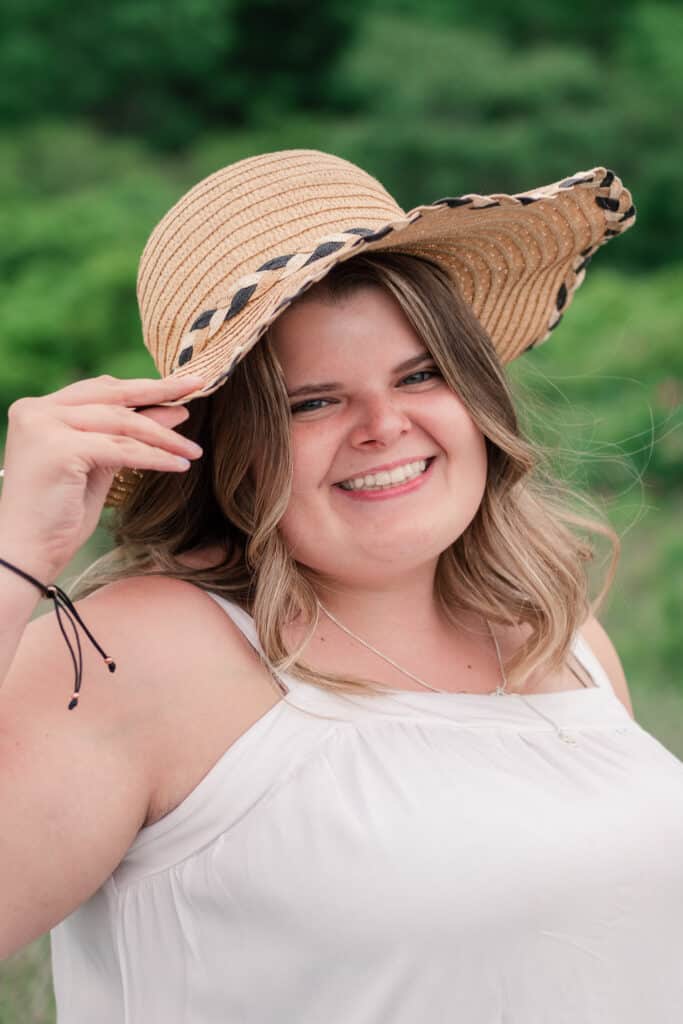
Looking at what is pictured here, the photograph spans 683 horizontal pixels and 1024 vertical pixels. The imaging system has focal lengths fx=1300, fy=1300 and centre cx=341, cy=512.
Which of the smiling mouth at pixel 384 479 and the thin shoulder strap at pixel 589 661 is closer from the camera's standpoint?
the smiling mouth at pixel 384 479

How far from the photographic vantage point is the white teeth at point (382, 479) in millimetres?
1683

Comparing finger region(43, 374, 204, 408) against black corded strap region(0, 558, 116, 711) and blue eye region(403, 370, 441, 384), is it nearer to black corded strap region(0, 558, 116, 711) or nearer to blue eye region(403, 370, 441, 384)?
black corded strap region(0, 558, 116, 711)

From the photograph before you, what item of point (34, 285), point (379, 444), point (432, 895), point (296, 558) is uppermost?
point (379, 444)

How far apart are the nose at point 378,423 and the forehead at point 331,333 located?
58 millimetres

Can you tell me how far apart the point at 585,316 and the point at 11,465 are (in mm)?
6280

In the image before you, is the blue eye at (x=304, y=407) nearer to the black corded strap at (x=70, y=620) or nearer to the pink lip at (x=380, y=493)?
the pink lip at (x=380, y=493)

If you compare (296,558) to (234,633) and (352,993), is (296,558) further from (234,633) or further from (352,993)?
(352,993)

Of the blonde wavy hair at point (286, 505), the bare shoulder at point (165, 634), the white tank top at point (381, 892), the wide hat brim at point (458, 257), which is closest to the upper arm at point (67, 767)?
the bare shoulder at point (165, 634)

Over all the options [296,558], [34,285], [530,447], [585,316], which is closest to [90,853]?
[296,558]

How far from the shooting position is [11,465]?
54.4 inches

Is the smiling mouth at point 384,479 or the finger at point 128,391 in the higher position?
the finger at point 128,391

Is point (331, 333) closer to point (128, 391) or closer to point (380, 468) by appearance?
point (380, 468)

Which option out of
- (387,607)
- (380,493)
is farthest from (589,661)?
(380,493)

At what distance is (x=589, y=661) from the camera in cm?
200
